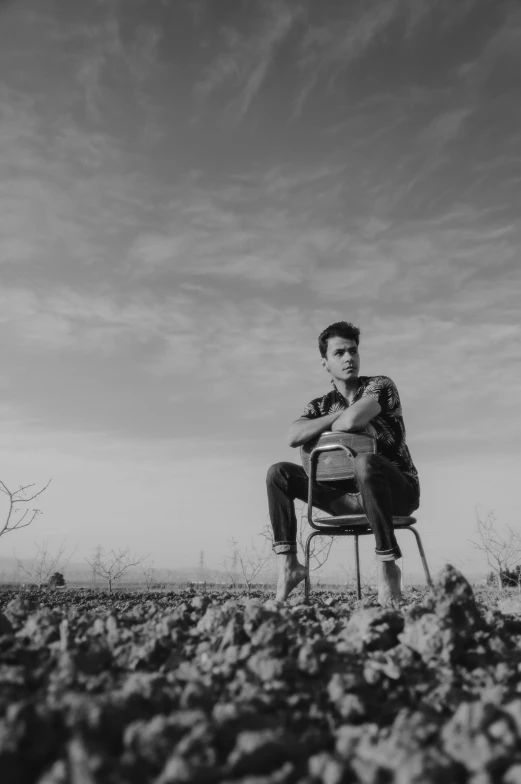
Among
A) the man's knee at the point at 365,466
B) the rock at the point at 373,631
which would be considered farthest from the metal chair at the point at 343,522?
the rock at the point at 373,631

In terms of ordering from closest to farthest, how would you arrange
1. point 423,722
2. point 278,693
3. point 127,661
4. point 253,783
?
point 253,783
point 423,722
point 278,693
point 127,661

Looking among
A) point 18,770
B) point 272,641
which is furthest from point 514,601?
point 18,770

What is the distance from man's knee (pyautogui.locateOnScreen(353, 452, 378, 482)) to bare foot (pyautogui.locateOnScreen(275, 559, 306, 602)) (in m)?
0.74

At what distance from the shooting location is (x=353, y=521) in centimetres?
347

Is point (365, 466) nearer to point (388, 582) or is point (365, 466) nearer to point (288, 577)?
point (388, 582)

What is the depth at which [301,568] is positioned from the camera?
11.5 ft

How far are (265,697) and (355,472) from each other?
2.04 m

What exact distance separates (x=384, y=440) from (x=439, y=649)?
2.11 metres

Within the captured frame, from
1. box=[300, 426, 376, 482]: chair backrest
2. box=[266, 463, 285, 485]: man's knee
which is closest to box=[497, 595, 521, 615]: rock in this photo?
box=[300, 426, 376, 482]: chair backrest

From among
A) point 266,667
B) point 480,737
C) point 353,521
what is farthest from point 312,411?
point 480,737

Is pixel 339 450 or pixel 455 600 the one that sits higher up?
pixel 339 450

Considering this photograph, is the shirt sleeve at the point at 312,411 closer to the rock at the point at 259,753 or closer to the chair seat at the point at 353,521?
the chair seat at the point at 353,521

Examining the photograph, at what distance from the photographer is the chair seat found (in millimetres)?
3442

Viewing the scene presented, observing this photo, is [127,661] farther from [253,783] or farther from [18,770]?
[253,783]
